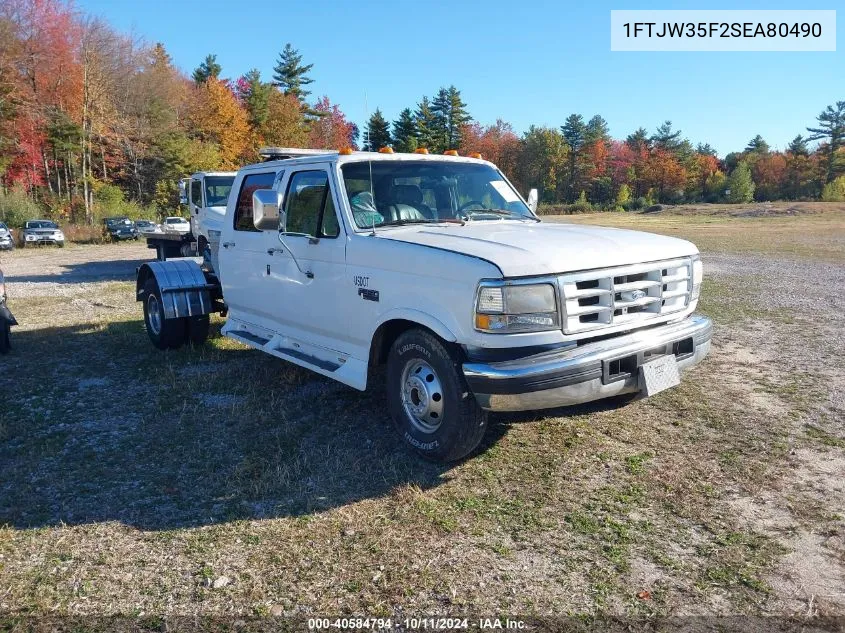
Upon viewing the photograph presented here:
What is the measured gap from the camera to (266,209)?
5031mm

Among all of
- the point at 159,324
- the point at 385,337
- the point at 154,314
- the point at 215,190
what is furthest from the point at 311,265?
the point at 215,190

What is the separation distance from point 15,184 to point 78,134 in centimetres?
507

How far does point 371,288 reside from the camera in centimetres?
455

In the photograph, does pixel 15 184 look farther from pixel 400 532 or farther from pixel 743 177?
pixel 743 177

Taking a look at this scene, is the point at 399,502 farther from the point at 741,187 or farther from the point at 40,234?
the point at 741,187

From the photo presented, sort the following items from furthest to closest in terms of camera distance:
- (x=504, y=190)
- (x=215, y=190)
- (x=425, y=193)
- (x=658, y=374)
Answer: (x=215, y=190) < (x=504, y=190) < (x=425, y=193) < (x=658, y=374)

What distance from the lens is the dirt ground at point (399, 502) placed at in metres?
3.03

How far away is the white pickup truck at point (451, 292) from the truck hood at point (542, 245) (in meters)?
0.01

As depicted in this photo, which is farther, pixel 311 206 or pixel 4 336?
pixel 4 336

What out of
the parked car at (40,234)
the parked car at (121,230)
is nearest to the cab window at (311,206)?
the parked car at (40,234)

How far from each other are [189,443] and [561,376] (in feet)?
9.53

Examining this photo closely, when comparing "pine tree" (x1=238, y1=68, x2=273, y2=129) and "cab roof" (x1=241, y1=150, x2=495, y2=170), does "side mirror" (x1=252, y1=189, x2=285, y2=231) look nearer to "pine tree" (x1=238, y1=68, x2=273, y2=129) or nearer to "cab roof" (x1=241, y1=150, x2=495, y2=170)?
"cab roof" (x1=241, y1=150, x2=495, y2=170)

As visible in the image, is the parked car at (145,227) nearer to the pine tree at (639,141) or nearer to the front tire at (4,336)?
the front tire at (4,336)

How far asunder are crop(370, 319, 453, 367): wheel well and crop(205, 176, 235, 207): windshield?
11812 millimetres
